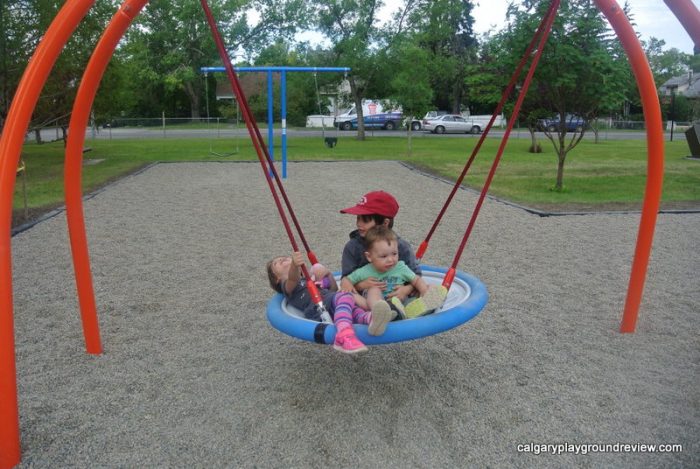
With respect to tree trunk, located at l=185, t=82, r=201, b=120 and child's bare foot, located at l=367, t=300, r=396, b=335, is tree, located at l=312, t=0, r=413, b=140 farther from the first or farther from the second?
child's bare foot, located at l=367, t=300, r=396, b=335

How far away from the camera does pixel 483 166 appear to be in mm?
17453

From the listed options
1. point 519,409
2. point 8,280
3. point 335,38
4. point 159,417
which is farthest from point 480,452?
point 335,38

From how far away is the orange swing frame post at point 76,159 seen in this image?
2.82 m

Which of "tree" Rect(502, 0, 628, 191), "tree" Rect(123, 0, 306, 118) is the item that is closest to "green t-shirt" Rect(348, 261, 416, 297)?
"tree" Rect(502, 0, 628, 191)

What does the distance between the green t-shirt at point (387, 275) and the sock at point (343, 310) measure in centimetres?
21

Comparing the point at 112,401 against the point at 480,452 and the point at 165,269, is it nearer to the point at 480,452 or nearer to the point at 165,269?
the point at 480,452

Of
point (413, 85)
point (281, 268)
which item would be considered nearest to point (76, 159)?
point (281, 268)

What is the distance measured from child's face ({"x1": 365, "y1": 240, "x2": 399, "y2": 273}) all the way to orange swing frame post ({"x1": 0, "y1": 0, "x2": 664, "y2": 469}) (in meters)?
1.71

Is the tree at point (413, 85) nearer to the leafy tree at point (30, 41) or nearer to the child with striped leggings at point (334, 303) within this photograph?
the leafy tree at point (30, 41)

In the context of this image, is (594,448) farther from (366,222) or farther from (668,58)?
(668,58)

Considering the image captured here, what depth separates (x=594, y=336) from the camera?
4.35 meters

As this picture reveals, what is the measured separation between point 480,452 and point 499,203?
8034mm

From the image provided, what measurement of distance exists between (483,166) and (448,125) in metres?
20.6

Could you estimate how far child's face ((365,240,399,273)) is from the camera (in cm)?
333
